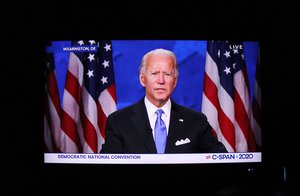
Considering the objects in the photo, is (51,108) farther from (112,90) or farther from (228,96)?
(228,96)

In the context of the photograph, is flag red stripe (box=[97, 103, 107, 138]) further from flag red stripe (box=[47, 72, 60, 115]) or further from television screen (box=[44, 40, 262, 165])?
flag red stripe (box=[47, 72, 60, 115])

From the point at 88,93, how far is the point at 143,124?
0.58 meters

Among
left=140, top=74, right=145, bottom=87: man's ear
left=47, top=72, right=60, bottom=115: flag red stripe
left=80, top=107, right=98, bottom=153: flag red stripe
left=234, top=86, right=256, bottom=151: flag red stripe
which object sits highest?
left=140, top=74, right=145, bottom=87: man's ear

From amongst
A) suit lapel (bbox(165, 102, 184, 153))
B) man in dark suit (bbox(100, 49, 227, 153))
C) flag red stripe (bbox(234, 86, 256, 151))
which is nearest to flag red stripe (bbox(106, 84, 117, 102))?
man in dark suit (bbox(100, 49, 227, 153))

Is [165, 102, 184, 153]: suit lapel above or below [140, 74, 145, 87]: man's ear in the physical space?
below

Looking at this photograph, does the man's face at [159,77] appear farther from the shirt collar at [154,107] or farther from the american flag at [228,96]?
the american flag at [228,96]

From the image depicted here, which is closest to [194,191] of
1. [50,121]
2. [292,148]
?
[292,148]

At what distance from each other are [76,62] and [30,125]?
0.76 metres

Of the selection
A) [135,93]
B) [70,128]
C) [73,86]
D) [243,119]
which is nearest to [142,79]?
[135,93]

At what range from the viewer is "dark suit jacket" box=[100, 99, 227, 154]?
141 inches

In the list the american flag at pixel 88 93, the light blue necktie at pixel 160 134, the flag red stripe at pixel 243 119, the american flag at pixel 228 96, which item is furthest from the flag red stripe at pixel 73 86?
the flag red stripe at pixel 243 119

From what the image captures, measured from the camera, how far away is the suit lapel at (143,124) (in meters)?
3.58

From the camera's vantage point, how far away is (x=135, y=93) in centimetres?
362

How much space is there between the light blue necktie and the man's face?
0.59 feet
